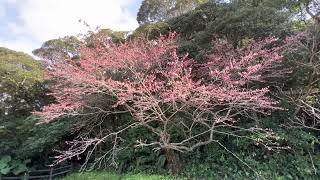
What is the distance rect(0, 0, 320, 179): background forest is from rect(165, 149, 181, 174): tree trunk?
0.11 ft

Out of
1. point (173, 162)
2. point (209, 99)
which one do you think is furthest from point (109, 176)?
point (209, 99)

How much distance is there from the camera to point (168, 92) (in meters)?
6.35

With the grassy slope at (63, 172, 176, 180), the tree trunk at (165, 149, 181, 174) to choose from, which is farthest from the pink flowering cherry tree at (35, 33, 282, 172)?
the grassy slope at (63, 172, 176, 180)

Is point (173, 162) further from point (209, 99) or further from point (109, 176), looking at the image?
point (209, 99)

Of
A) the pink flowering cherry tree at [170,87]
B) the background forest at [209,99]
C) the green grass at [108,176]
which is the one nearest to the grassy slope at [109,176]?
the green grass at [108,176]

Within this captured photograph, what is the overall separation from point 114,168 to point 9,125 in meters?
3.63

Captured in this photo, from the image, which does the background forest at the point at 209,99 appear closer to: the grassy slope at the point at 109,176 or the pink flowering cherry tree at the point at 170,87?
the pink flowering cherry tree at the point at 170,87

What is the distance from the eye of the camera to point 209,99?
20.9 ft

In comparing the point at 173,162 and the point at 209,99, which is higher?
the point at 209,99

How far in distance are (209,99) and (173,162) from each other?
2.09m

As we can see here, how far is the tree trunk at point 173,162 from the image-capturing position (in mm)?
7539

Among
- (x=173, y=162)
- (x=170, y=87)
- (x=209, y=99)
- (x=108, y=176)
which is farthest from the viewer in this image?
(x=108, y=176)

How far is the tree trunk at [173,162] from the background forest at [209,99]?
33 mm

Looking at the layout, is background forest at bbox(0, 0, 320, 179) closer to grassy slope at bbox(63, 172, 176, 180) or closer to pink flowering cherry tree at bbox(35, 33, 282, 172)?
pink flowering cherry tree at bbox(35, 33, 282, 172)
